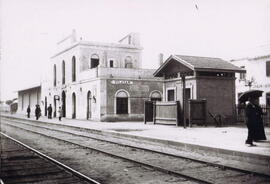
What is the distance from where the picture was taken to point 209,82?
19188 millimetres

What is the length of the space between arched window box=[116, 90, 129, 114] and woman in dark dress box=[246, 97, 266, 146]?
18341 millimetres

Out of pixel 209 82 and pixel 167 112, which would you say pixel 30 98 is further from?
pixel 209 82

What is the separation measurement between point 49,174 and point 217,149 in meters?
4.82

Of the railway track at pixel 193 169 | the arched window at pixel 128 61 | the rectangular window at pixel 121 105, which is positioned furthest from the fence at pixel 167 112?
the arched window at pixel 128 61

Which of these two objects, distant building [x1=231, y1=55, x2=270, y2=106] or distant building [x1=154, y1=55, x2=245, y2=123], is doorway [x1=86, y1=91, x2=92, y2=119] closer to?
distant building [x1=154, y1=55, x2=245, y2=123]

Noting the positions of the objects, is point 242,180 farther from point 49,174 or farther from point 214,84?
point 214,84

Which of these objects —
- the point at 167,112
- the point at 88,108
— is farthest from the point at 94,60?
the point at 167,112

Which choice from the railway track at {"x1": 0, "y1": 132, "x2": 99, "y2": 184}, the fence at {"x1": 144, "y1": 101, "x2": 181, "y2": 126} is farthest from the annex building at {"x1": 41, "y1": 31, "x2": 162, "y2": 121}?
the railway track at {"x1": 0, "y1": 132, "x2": 99, "y2": 184}

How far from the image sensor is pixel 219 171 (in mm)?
7426

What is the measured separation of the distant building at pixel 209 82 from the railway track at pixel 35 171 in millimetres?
11101

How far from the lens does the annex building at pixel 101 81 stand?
27.4 m

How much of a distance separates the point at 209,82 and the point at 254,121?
9.52 meters

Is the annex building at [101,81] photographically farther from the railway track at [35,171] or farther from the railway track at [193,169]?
the railway track at [35,171]

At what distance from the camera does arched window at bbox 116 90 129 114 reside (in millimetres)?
27733
